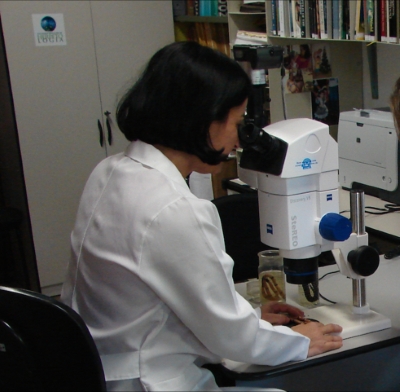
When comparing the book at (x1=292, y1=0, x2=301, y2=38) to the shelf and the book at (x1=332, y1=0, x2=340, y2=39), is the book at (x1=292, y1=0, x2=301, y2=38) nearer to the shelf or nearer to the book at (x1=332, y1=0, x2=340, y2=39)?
the book at (x1=332, y1=0, x2=340, y2=39)

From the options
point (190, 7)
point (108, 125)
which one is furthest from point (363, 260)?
point (190, 7)

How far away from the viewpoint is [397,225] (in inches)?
85.0

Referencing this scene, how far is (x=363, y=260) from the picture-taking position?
4.55 ft

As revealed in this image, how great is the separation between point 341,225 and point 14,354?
0.73m

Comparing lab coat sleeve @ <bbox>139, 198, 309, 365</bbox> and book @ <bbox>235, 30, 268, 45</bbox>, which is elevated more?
book @ <bbox>235, 30, 268, 45</bbox>

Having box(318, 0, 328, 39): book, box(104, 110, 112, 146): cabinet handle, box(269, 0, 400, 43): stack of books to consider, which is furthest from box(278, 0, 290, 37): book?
box(104, 110, 112, 146): cabinet handle

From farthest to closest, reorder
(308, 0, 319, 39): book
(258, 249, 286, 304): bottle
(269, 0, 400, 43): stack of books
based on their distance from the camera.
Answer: (308, 0, 319, 39): book < (269, 0, 400, 43): stack of books < (258, 249, 286, 304): bottle

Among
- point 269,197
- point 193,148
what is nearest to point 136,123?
point 193,148

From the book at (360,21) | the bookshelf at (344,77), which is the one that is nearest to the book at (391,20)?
the book at (360,21)

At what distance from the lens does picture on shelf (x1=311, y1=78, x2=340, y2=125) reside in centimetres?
295

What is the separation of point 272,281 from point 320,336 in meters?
0.27

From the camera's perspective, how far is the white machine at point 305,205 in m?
1.28

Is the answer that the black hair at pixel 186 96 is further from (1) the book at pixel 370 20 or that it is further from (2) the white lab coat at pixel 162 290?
(1) the book at pixel 370 20

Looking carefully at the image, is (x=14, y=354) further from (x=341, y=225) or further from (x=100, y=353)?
(x=341, y=225)
